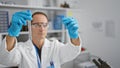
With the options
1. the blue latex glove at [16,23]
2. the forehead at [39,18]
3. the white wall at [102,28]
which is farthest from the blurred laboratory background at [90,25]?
the blue latex glove at [16,23]

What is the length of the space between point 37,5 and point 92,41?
3.58 feet

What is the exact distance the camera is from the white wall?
84.6 inches

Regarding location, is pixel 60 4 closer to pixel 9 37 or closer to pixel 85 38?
pixel 85 38

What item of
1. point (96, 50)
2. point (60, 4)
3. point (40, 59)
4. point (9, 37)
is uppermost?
point (60, 4)

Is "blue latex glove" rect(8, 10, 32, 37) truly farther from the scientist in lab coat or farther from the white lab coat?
the white lab coat

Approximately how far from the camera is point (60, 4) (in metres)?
2.21

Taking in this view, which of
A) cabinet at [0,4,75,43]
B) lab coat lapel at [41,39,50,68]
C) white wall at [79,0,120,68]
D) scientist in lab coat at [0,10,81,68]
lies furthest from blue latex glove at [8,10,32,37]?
white wall at [79,0,120,68]

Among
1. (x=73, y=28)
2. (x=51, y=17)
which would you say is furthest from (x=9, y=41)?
(x=51, y=17)

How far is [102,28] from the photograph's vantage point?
2309 millimetres

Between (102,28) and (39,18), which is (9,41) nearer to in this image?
(39,18)

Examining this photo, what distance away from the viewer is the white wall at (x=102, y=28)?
2.15 m

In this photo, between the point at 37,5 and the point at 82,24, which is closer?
the point at 37,5

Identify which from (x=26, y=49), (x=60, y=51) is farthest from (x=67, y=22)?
(x=26, y=49)

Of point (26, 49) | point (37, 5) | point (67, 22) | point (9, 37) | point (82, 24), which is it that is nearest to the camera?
point (9, 37)
